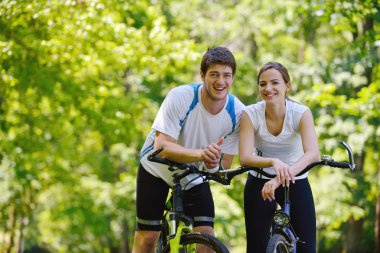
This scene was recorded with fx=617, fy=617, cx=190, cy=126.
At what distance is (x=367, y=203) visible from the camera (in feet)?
52.1

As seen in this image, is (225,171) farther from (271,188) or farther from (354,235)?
(354,235)

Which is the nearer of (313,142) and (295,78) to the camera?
(313,142)

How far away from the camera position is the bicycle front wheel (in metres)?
3.94

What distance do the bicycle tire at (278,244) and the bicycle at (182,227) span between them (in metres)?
0.29

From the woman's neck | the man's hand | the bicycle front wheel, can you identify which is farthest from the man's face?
the bicycle front wheel

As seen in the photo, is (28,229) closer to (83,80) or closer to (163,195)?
(83,80)

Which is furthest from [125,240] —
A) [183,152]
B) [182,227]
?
[183,152]

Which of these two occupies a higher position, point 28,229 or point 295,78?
point 295,78

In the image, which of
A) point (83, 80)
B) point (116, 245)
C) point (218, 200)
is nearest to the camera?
point (83, 80)

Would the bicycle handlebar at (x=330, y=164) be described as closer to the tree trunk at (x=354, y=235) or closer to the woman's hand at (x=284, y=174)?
the woman's hand at (x=284, y=174)

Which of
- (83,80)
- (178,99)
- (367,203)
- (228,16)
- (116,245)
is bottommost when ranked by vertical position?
(116,245)

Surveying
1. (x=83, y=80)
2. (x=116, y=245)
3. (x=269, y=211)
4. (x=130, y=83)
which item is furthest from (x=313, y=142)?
(x=116, y=245)

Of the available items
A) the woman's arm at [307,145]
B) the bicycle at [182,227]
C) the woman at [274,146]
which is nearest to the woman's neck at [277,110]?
the woman at [274,146]

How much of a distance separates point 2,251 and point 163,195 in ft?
42.4
